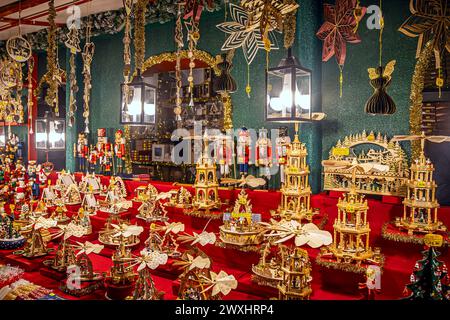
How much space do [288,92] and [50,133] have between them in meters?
6.26

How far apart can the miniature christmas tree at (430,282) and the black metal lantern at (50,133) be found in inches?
299

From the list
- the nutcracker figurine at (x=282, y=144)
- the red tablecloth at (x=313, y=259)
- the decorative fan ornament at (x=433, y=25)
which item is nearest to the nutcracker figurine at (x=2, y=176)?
the red tablecloth at (x=313, y=259)

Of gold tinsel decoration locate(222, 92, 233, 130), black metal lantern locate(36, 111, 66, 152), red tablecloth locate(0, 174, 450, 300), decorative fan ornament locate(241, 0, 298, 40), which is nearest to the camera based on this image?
red tablecloth locate(0, 174, 450, 300)

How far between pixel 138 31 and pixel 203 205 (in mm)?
2483

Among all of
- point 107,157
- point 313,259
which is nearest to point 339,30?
point 313,259

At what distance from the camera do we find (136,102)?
4.38 meters

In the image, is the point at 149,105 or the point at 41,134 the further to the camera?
the point at 41,134

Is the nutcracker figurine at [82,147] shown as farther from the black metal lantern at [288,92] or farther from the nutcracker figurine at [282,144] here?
the black metal lantern at [288,92]

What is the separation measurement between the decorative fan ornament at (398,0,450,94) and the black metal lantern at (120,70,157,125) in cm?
341

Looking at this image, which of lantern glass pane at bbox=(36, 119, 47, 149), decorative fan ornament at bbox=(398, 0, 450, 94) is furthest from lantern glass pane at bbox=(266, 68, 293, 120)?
lantern glass pane at bbox=(36, 119, 47, 149)

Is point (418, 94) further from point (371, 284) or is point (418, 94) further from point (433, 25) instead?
point (371, 284)

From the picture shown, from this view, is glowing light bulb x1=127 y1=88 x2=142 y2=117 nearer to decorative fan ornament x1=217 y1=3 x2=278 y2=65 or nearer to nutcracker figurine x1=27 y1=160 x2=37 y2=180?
decorative fan ornament x1=217 y1=3 x2=278 y2=65

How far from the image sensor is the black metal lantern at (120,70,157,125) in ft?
14.2

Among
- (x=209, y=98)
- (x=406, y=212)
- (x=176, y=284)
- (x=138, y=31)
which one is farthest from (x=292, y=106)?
(x=209, y=98)
